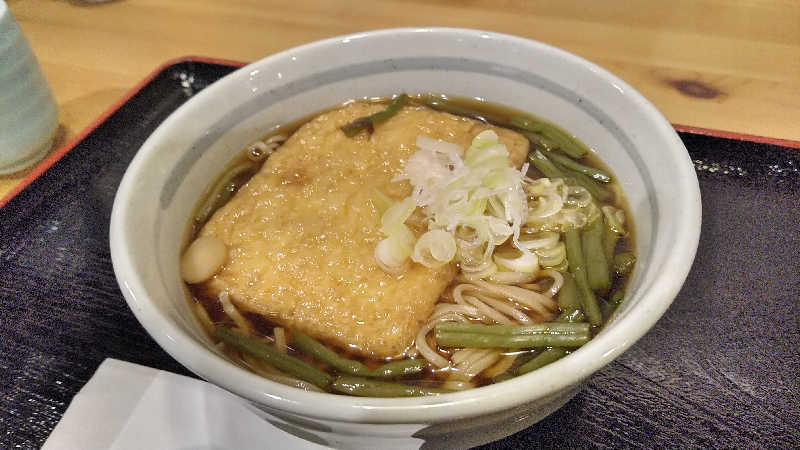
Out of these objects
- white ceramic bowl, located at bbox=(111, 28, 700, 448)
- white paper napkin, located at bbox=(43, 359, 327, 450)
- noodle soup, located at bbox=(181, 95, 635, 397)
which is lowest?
white paper napkin, located at bbox=(43, 359, 327, 450)

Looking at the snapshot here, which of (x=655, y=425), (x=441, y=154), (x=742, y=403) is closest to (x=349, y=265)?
(x=441, y=154)

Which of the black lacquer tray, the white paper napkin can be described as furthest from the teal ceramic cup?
the white paper napkin

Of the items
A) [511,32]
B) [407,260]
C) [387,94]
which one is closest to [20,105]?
[387,94]

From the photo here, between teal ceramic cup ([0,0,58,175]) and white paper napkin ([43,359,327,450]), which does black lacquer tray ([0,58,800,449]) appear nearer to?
white paper napkin ([43,359,327,450])

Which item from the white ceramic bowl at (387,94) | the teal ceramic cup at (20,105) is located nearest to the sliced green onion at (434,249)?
the white ceramic bowl at (387,94)

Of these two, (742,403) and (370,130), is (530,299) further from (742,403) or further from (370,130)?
(370,130)

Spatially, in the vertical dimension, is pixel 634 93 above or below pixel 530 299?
above
